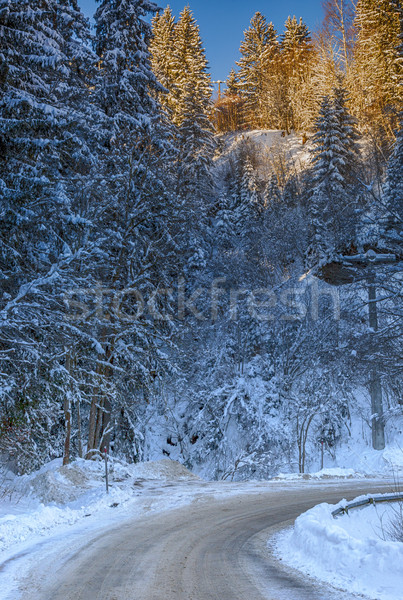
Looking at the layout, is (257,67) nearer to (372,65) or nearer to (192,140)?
(372,65)

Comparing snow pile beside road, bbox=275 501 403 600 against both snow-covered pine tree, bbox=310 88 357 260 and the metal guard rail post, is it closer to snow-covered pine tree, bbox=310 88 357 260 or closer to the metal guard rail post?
the metal guard rail post

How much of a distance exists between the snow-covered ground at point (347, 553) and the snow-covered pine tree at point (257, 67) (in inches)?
2723

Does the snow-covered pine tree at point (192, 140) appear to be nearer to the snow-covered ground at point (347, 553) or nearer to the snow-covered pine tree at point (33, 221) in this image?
the snow-covered pine tree at point (33, 221)

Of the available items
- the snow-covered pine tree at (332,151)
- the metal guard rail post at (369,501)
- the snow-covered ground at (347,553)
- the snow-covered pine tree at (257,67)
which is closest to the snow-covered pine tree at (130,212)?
the metal guard rail post at (369,501)

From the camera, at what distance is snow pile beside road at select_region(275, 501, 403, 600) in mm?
5156

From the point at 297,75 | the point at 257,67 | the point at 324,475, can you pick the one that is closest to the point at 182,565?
the point at 324,475

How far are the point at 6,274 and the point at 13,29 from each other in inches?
262

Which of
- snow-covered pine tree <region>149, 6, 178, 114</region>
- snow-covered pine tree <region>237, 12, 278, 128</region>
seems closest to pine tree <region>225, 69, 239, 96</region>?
snow-covered pine tree <region>237, 12, 278, 128</region>

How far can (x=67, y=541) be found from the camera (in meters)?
7.88

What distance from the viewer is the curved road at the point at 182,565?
533 cm

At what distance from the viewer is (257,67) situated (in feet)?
244

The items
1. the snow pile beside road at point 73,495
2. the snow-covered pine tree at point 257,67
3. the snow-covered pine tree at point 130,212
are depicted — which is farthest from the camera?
the snow-covered pine tree at point 257,67

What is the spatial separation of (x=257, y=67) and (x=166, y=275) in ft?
209

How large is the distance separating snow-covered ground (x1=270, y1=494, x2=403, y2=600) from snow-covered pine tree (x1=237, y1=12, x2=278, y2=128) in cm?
6916
